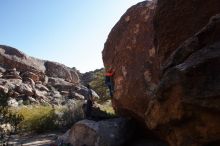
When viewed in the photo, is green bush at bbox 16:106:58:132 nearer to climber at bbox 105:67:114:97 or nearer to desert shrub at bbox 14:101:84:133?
desert shrub at bbox 14:101:84:133

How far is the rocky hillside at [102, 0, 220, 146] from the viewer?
436 cm

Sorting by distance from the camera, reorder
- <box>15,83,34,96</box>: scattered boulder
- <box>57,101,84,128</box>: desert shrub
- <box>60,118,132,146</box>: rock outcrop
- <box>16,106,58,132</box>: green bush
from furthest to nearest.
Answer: <box>15,83,34,96</box>: scattered boulder
<box>16,106,58,132</box>: green bush
<box>57,101,84,128</box>: desert shrub
<box>60,118,132,146</box>: rock outcrop

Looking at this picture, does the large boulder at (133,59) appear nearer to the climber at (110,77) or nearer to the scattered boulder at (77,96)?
the climber at (110,77)

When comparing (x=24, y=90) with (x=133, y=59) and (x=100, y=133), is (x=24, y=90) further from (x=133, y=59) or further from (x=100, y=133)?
(x=100, y=133)

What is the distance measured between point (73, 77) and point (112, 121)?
3207 cm

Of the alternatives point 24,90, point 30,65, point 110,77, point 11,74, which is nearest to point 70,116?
point 110,77

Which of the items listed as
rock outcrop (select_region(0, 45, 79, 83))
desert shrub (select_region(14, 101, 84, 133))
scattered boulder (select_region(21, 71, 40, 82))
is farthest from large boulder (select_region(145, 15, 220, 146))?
rock outcrop (select_region(0, 45, 79, 83))

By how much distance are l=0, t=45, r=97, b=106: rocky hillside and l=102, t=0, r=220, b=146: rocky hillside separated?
22.6 metres

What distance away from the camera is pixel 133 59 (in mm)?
11344

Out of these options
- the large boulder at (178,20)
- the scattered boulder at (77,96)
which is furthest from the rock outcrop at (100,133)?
the scattered boulder at (77,96)

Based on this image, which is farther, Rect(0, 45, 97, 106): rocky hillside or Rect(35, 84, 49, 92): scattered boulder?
Rect(35, 84, 49, 92): scattered boulder

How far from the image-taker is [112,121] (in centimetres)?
1114

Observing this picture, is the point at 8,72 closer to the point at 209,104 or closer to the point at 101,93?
the point at 101,93

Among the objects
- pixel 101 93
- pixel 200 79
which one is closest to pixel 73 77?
pixel 101 93
